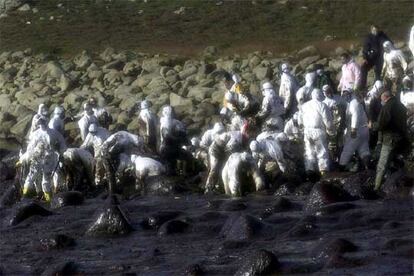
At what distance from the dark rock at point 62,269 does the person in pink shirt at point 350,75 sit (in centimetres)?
1206

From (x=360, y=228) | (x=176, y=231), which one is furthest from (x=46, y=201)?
(x=360, y=228)

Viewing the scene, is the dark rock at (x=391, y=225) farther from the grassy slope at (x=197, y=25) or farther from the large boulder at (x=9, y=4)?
the large boulder at (x=9, y=4)

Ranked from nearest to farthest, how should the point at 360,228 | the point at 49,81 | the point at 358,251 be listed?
1. the point at 358,251
2. the point at 360,228
3. the point at 49,81

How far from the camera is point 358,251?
75.8ft

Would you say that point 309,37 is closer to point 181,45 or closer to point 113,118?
point 181,45

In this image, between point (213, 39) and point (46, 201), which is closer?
point (46, 201)

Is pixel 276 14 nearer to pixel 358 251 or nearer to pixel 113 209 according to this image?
pixel 113 209

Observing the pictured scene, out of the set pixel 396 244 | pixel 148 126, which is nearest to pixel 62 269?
pixel 396 244

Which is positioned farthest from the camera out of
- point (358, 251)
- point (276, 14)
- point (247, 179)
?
point (276, 14)

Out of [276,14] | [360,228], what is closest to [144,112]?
[360,228]

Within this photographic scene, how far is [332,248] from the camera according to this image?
2298 cm

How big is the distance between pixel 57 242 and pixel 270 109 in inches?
336

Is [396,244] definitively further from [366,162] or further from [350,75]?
[350,75]

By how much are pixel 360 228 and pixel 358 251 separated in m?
2.28
